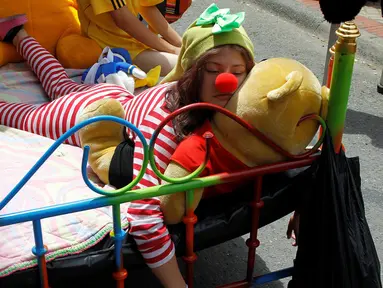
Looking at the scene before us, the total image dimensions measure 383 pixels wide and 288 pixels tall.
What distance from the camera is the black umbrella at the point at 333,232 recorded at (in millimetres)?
1742

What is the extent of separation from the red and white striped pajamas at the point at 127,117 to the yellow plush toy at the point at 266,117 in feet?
0.25

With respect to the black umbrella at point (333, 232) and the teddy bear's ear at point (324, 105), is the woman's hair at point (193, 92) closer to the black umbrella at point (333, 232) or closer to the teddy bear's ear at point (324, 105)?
the teddy bear's ear at point (324, 105)

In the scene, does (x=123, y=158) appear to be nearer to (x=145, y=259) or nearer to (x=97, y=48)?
(x=145, y=259)

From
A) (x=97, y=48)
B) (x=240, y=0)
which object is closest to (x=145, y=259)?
(x=97, y=48)

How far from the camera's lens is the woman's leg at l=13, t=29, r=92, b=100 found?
2854mm

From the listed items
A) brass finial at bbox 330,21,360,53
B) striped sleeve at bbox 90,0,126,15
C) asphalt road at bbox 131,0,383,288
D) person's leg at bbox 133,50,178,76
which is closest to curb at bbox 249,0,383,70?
asphalt road at bbox 131,0,383,288

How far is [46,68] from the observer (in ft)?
9.86

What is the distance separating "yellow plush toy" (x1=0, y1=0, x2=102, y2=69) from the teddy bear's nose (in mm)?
1590

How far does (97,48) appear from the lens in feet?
10.6

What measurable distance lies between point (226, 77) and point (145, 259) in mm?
610

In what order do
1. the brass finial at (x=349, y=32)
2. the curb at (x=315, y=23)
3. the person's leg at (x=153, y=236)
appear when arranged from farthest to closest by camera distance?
the curb at (x=315, y=23)
the person's leg at (x=153, y=236)
the brass finial at (x=349, y=32)

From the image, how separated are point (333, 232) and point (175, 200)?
0.48 m

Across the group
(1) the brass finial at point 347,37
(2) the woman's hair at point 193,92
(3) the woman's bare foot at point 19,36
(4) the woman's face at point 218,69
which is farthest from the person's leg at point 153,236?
(3) the woman's bare foot at point 19,36

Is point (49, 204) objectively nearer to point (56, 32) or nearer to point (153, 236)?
point (153, 236)
